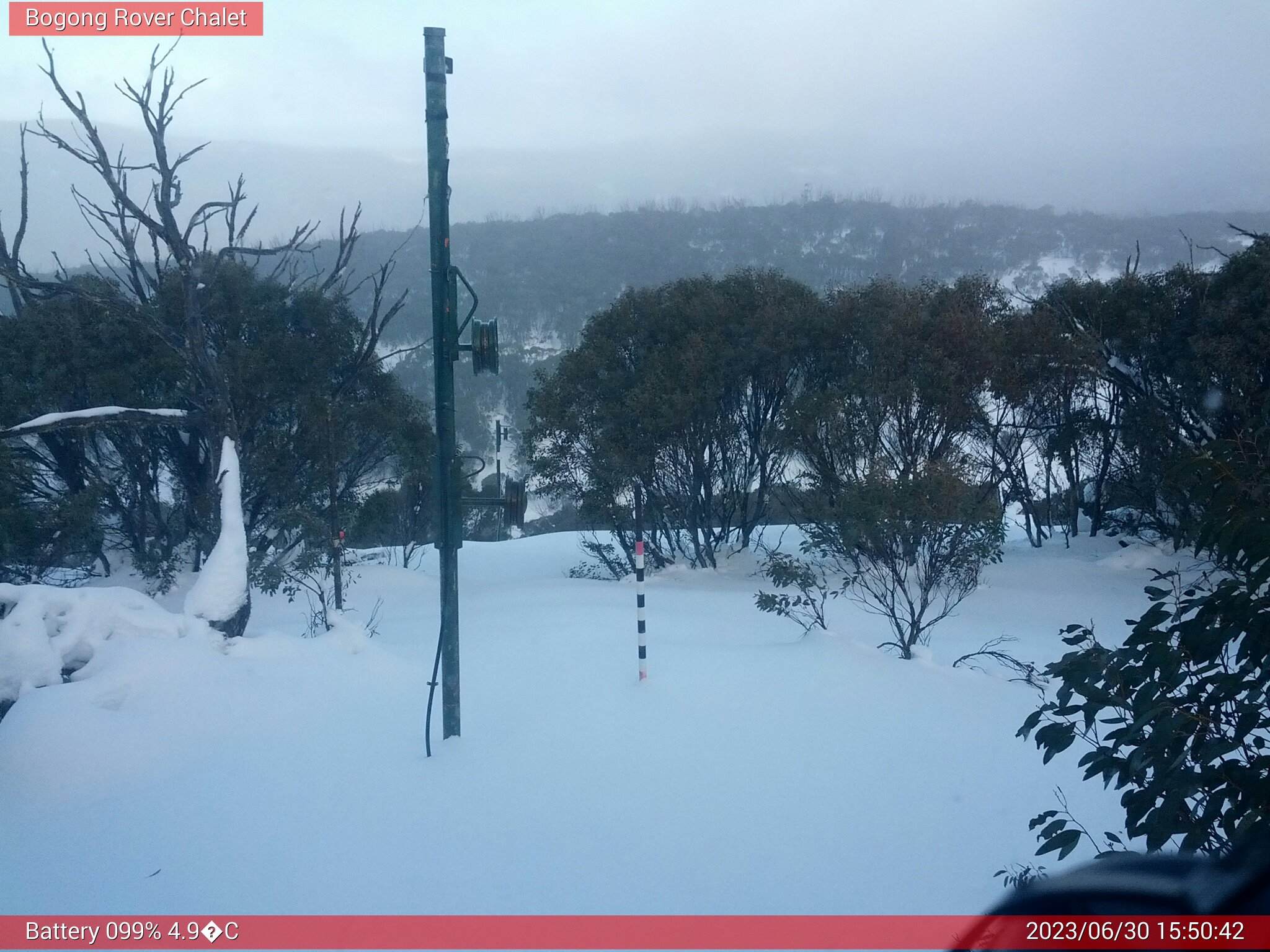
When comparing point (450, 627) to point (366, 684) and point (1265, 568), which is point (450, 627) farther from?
point (1265, 568)

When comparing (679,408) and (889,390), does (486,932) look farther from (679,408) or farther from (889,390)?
(889,390)

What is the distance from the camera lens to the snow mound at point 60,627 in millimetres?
5113

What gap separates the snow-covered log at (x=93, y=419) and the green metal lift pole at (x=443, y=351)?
391cm

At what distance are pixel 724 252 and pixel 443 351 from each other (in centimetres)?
3651

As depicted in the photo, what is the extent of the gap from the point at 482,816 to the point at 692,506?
1241cm

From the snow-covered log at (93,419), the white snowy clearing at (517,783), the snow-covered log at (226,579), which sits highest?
the snow-covered log at (93,419)

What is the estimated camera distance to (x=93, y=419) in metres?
7.53

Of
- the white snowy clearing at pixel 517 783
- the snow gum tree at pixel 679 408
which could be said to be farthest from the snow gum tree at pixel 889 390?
the white snowy clearing at pixel 517 783

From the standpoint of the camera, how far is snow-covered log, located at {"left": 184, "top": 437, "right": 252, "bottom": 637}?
712 cm

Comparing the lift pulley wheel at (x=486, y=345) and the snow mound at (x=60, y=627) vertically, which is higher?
the lift pulley wheel at (x=486, y=345)

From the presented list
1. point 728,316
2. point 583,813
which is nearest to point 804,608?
point 583,813

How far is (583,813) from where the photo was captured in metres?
4.38

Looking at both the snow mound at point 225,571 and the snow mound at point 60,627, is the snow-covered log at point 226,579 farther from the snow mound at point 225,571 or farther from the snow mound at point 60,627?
the snow mound at point 60,627

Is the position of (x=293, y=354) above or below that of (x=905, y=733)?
above
